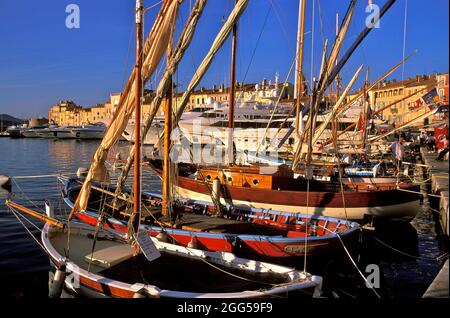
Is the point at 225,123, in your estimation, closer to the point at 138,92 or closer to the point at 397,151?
the point at 397,151

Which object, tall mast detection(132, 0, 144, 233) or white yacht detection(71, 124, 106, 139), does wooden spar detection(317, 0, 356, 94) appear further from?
white yacht detection(71, 124, 106, 139)

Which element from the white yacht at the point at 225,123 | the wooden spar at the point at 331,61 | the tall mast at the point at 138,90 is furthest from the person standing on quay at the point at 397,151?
the white yacht at the point at 225,123

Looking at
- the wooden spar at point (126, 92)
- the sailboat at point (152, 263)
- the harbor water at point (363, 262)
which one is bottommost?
the harbor water at point (363, 262)

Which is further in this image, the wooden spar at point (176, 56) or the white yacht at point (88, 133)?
the white yacht at point (88, 133)

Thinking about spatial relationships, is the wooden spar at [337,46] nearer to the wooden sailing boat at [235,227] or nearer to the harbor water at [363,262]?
the wooden sailing boat at [235,227]

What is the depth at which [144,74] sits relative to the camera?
10.6 m

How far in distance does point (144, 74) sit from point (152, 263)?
5.25m

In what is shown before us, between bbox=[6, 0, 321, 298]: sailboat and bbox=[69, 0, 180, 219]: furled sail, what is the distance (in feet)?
0.09

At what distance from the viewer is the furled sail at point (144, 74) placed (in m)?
10.4

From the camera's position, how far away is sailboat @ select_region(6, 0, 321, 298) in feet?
27.5

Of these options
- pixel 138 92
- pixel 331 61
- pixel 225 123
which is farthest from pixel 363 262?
pixel 225 123

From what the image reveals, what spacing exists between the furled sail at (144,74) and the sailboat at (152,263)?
27mm

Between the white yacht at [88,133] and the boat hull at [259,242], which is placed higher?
the white yacht at [88,133]
